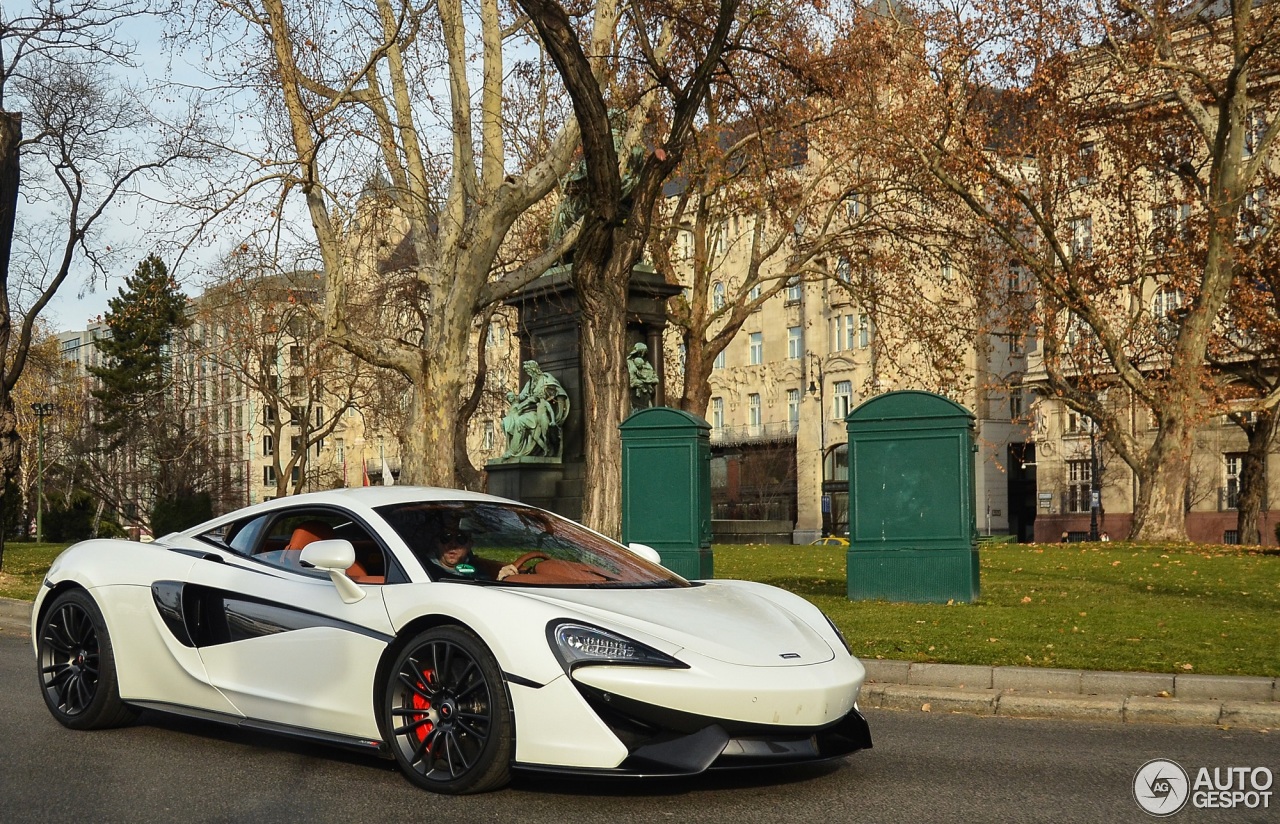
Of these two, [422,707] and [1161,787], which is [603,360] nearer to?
[422,707]

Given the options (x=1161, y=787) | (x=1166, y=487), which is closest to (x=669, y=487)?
(x=1161, y=787)

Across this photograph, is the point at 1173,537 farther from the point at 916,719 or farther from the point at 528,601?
the point at 528,601

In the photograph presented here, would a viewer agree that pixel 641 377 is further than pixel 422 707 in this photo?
Yes

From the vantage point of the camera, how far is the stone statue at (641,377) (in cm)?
2083

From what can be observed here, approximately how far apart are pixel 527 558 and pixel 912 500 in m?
7.34

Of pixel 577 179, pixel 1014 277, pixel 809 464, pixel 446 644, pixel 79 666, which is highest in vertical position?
pixel 1014 277

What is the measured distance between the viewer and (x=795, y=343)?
7538 centimetres

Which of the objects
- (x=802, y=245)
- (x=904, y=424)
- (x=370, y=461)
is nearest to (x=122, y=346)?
(x=370, y=461)

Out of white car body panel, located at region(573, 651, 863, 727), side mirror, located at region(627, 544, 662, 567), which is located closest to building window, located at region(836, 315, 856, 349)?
side mirror, located at region(627, 544, 662, 567)

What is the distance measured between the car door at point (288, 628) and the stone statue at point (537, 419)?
13.4 metres

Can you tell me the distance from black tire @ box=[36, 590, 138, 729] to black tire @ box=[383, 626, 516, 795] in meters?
2.19

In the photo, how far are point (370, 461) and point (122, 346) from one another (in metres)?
22.5

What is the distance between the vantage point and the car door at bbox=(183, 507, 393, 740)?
604 centimetres

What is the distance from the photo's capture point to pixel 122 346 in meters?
74.6
